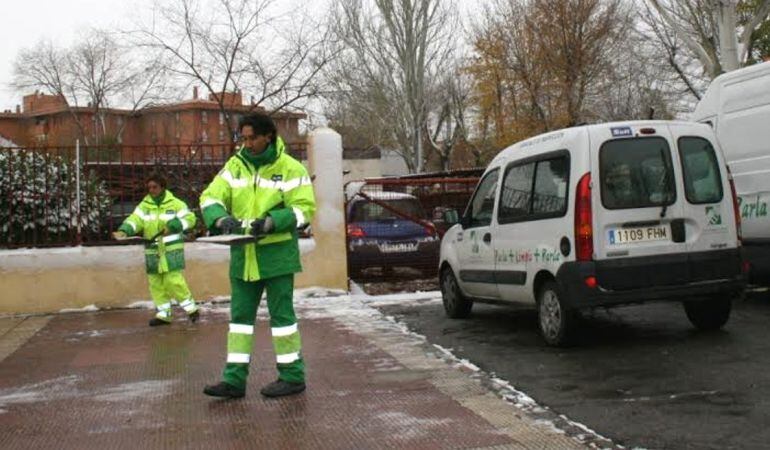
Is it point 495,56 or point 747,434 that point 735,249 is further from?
point 495,56

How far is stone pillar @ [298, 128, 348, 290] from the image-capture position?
10.7m

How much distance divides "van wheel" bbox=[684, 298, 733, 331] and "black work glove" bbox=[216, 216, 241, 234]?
4374mm

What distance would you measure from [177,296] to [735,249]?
5730 mm

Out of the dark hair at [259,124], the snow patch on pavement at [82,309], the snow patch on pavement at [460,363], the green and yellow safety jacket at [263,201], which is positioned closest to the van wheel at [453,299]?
the snow patch on pavement at [460,363]

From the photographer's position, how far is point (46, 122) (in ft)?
223

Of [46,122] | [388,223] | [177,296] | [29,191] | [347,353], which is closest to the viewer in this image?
[347,353]

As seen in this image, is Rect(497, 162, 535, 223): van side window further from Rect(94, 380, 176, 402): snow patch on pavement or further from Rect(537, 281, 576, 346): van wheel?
Rect(94, 380, 176, 402): snow patch on pavement

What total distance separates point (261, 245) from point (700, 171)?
3.81m

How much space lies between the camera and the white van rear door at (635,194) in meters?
6.38

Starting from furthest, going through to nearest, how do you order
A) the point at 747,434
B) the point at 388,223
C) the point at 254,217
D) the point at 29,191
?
the point at 388,223, the point at 29,191, the point at 254,217, the point at 747,434

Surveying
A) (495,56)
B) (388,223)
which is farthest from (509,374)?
(495,56)

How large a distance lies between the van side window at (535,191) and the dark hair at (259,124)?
100 inches

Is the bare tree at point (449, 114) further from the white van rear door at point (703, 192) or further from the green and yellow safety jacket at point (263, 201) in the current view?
the green and yellow safety jacket at point (263, 201)

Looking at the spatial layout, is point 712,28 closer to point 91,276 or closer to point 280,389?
point 91,276
